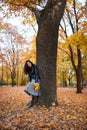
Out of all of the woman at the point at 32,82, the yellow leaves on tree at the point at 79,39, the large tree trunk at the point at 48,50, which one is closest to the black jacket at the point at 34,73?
the woman at the point at 32,82

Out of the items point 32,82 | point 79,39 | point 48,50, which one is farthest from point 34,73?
point 79,39

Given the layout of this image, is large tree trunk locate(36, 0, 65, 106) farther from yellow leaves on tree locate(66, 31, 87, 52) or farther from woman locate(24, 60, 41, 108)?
yellow leaves on tree locate(66, 31, 87, 52)

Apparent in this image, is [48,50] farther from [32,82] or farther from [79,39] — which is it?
[79,39]

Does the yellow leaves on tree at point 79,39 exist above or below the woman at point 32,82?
above

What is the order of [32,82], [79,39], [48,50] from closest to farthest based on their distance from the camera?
[32,82] → [48,50] → [79,39]

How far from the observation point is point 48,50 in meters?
10.3

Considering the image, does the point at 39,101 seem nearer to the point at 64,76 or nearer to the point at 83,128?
the point at 83,128

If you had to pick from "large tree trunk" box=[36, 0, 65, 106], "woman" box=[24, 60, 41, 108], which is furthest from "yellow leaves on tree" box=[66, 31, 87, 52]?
"woman" box=[24, 60, 41, 108]

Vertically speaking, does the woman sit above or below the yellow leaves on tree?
below

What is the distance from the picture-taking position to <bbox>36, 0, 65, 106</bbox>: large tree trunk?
10.3 metres

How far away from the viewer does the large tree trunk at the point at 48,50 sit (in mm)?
10305

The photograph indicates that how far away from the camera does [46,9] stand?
1042 cm

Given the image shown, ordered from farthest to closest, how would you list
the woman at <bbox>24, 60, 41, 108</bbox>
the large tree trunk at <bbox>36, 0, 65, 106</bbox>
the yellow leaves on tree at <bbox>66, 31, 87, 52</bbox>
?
1. the yellow leaves on tree at <bbox>66, 31, 87, 52</bbox>
2. the large tree trunk at <bbox>36, 0, 65, 106</bbox>
3. the woman at <bbox>24, 60, 41, 108</bbox>

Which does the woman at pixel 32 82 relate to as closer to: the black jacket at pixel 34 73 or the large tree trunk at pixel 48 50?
the black jacket at pixel 34 73
